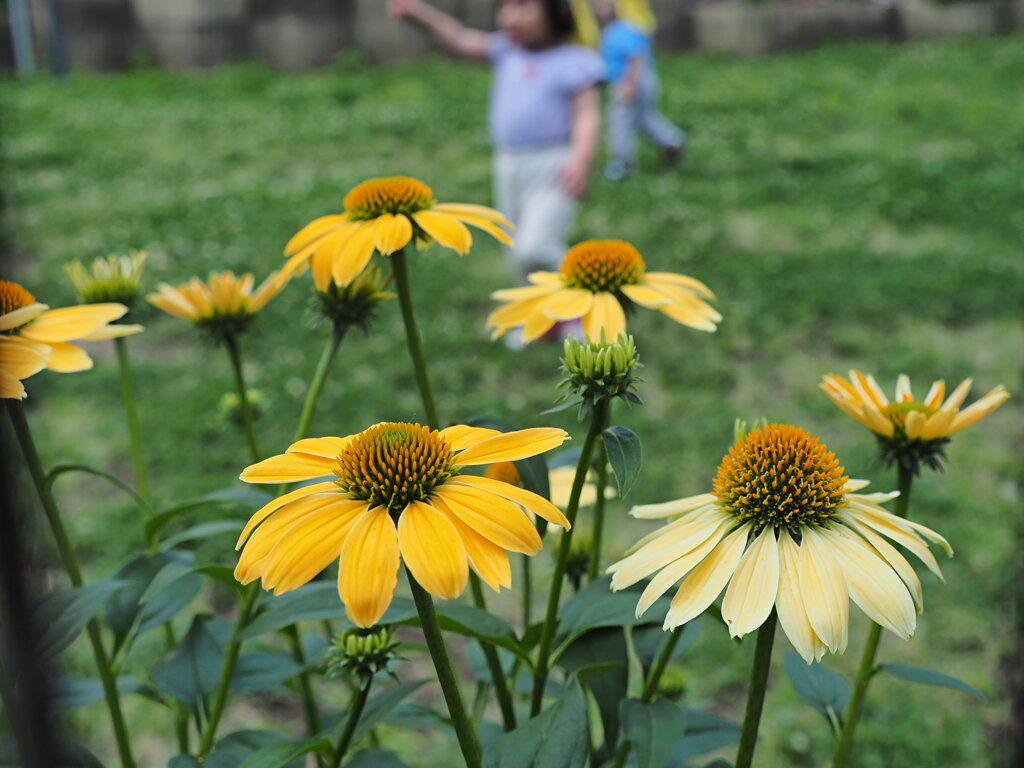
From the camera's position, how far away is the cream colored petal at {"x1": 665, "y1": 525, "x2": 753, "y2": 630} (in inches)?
22.1

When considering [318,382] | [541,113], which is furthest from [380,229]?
[541,113]

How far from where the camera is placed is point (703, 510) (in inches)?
25.7

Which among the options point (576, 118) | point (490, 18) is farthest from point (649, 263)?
point (490, 18)

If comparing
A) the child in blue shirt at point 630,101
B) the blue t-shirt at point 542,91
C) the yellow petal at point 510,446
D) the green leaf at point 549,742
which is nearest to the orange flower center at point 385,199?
the yellow petal at point 510,446

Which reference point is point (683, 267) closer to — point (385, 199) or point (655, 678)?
point (385, 199)

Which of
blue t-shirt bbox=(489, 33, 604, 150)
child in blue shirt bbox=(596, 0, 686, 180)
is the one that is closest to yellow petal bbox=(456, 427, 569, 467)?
blue t-shirt bbox=(489, 33, 604, 150)

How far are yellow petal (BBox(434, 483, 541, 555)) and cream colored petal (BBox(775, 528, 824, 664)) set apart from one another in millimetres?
135

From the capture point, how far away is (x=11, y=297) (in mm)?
727

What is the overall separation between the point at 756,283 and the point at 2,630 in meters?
3.40

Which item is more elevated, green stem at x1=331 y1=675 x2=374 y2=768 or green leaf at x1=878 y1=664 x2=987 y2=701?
green stem at x1=331 y1=675 x2=374 y2=768

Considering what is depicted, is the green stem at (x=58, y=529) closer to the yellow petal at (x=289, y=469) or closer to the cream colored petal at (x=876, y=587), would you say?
the yellow petal at (x=289, y=469)

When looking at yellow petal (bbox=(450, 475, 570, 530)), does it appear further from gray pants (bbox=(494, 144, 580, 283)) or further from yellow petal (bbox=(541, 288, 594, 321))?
gray pants (bbox=(494, 144, 580, 283))

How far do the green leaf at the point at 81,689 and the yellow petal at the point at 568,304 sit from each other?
474mm

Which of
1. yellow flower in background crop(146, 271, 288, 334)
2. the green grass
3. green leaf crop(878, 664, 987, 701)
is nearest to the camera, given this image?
green leaf crop(878, 664, 987, 701)
